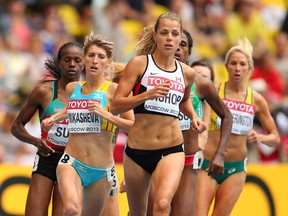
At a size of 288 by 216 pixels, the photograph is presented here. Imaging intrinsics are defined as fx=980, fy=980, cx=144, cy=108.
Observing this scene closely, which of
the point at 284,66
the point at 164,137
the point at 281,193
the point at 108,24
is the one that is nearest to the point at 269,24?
the point at 284,66

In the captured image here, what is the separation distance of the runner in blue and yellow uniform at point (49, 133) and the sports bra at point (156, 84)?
53.1 inches

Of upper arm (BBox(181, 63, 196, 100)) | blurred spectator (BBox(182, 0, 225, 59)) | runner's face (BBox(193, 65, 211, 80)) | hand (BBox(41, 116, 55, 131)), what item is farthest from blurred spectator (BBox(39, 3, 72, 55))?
upper arm (BBox(181, 63, 196, 100))

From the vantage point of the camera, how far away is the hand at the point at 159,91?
9508 millimetres

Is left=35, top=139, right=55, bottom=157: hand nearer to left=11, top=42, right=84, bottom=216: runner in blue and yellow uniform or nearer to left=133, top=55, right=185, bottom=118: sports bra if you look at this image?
left=11, top=42, right=84, bottom=216: runner in blue and yellow uniform

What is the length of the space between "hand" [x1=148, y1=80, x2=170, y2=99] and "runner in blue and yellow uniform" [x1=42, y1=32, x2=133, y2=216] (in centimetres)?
69

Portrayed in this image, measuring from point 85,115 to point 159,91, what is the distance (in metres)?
1.06

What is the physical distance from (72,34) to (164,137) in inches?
363

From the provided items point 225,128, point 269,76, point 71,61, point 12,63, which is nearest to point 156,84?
point 225,128

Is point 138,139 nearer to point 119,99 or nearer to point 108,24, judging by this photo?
point 119,99

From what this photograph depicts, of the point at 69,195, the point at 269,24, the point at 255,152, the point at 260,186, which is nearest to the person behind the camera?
the point at 69,195

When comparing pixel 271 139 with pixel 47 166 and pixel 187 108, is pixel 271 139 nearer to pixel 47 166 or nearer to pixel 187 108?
pixel 187 108

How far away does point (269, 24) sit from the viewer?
2225 centimetres

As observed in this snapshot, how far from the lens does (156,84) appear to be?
9898 millimetres

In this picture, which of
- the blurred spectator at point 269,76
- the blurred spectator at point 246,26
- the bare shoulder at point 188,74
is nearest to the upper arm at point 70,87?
the bare shoulder at point 188,74
